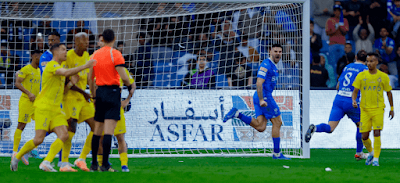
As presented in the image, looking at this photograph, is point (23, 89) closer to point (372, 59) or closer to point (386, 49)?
point (372, 59)

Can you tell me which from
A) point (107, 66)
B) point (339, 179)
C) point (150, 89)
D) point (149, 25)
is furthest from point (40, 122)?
point (149, 25)

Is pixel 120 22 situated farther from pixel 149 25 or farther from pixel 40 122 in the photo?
pixel 40 122

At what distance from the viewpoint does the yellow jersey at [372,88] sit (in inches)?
301

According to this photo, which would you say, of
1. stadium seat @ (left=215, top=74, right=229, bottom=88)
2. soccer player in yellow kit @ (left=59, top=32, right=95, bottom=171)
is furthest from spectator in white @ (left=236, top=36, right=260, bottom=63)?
soccer player in yellow kit @ (left=59, top=32, right=95, bottom=171)

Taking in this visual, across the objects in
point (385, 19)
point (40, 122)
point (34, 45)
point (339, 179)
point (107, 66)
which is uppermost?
point (385, 19)

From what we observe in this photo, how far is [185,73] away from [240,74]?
1282 millimetres

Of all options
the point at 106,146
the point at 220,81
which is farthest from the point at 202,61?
the point at 106,146

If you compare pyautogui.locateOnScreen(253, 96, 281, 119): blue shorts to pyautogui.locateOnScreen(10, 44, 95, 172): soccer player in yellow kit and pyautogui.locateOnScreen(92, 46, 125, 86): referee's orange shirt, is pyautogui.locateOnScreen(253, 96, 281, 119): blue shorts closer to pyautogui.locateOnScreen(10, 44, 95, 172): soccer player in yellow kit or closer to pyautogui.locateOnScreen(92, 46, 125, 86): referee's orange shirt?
pyautogui.locateOnScreen(92, 46, 125, 86): referee's orange shirt

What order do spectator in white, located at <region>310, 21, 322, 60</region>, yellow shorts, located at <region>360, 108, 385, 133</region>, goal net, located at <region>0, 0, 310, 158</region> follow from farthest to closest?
spectator in white, located at <region>310, 21, 322, 60</region>
goal net, located at <region>0, 0, 310, 158</region>
yellow shorts, located at <region>360, 108, 385, 133</region>

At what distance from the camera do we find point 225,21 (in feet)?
39.1

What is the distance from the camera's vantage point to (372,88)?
7668 millimetres

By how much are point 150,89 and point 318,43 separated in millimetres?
5752

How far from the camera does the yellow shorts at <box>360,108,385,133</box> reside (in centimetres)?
754

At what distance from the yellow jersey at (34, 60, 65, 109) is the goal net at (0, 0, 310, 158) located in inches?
155
